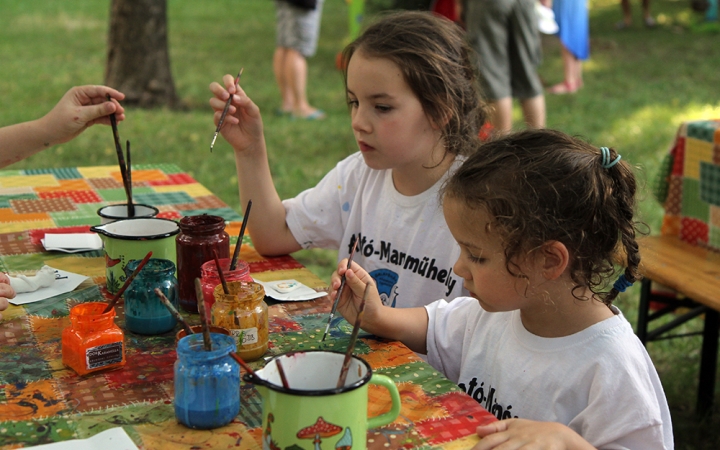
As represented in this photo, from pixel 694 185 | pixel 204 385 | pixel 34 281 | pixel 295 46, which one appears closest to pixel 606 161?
pixel 204 385

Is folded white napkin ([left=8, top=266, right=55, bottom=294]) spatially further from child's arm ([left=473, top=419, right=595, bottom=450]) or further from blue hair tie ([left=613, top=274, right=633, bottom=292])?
blue hair tie ([left=613, top=274, right=633, bottom=292])

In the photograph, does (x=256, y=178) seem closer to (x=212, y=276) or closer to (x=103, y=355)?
(x=212, y=276)

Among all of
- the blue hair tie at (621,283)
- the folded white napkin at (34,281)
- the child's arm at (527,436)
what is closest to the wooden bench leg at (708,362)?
the blue hair tie at (621,283)

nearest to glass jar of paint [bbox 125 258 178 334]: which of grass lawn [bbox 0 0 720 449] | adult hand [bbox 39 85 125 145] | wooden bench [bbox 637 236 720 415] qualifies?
adult hand [bbox 39 85 125 145]

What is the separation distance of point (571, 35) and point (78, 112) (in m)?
6.71

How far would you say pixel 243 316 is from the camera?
1415 mm

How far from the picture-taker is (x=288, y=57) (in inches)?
260

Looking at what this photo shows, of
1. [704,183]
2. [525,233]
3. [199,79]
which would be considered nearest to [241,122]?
[525,233]

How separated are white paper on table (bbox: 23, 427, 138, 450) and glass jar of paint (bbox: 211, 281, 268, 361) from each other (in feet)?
0.95

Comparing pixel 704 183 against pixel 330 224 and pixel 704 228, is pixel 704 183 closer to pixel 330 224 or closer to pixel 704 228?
pixel 704 228

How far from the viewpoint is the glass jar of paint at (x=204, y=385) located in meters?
1.19

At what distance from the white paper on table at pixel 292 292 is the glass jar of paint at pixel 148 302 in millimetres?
284

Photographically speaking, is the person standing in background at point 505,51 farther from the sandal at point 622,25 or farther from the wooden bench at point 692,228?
the sandal at point 622,25

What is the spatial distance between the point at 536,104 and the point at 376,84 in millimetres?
3125
